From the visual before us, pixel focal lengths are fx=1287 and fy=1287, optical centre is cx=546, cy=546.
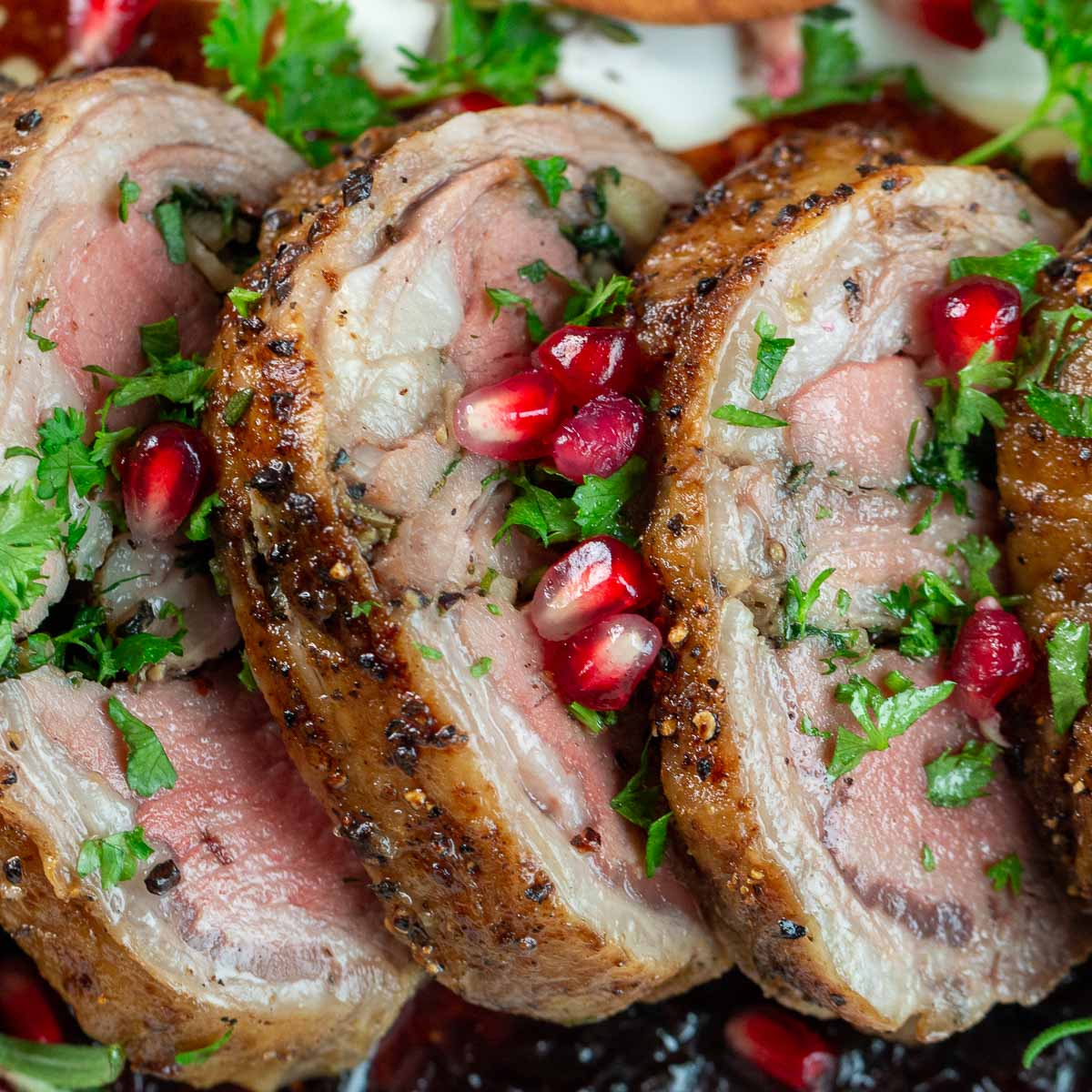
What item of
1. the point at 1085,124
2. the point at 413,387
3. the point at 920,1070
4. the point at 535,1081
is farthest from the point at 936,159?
the point at 535,1081

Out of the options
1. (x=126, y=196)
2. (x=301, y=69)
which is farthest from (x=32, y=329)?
(x=301, y=69)

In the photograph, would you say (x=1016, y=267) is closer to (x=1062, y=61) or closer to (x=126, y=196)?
(x=1062, y=61)

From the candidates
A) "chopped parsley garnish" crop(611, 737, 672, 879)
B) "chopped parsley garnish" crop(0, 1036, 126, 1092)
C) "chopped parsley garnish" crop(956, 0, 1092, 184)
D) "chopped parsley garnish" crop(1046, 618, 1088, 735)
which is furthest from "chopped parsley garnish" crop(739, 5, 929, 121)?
"chopped parsley garnish" crop(0, 1036, 126, 1092)

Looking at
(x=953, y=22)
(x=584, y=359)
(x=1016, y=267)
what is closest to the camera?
(x=584, y=359)

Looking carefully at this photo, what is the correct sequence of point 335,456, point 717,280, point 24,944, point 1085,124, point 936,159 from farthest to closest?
1. point 936,159
2. point 1085,124
3. point 24,944
4. point 717,280
5. point 335,456

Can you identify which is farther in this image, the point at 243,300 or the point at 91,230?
the point at 91,230

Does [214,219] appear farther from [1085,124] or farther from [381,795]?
[1085,124]

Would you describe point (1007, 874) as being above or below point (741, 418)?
below
